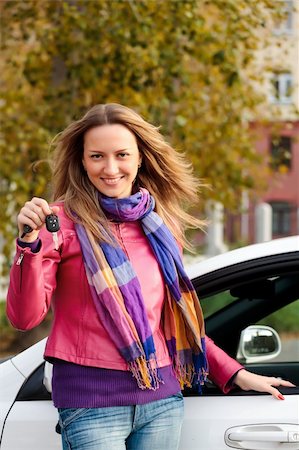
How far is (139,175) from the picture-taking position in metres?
3.17

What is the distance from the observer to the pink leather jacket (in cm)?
276

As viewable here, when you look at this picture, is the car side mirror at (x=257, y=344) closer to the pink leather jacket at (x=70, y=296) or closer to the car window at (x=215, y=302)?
the car window at (x=215, y=302)

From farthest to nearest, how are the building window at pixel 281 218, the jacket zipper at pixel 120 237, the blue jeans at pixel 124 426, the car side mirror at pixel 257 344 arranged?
the building window at pixel 281 218 → the car side mirror at pixel 257 344 → the jacket zipper at pixel 120 237 → the blue jeans at pixel 124 426

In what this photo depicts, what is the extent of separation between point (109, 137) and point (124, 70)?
18.1ft

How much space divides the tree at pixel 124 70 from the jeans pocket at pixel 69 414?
5.32 metres

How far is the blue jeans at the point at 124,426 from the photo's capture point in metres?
2.80

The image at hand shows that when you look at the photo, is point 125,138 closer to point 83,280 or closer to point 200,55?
point 83,280

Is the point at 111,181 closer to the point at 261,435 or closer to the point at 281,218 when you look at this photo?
the point at 261,435

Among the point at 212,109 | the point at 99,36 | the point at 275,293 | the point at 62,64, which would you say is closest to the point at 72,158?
the point at 275,293

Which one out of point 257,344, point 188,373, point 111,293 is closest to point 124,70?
point 257,344

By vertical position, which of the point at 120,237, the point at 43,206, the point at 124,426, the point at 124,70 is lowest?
the point at 124,426

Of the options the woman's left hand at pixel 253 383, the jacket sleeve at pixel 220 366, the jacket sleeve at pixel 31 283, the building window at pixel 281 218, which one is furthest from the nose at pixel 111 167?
the building window at pixel 281 218

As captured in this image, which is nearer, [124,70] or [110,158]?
[110,158]

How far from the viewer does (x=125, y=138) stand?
299 cm
